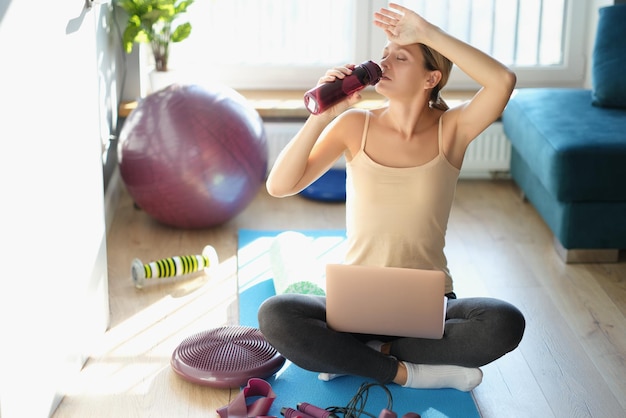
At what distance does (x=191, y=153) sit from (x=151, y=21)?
77 centimetres

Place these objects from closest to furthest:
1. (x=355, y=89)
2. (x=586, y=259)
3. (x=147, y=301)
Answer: (x=355, y=89), (x=147, y=301), (x=586, y=259)

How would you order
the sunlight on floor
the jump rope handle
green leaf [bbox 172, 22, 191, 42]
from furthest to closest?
green leaf [bbox 172, 22, 191, 42] → the jump rope handle → the sunlight on floor

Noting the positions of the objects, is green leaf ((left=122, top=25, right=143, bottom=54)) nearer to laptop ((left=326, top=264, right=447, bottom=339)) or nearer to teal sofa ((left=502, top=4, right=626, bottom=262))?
teal sofa ((left=502, top=4, right=626, bottom=262))

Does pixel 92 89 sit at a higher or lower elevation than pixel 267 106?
higher

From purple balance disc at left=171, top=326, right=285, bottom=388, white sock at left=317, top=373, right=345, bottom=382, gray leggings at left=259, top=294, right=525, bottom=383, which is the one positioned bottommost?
white sock at left=317, top=373, right=345, bottom=382

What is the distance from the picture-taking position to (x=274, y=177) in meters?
2.34

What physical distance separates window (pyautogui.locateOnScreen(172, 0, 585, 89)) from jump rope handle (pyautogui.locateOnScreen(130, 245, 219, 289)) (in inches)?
54.1

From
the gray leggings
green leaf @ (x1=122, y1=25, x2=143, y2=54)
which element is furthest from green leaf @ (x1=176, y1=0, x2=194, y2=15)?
the gray leggings

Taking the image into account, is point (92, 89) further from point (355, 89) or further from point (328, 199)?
point (328, 199)

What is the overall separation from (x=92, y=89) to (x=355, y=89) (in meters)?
0.83

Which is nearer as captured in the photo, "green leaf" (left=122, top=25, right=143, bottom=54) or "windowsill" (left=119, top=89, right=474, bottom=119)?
"green leaf" (left=122, top=25, right=143, bottom=54)

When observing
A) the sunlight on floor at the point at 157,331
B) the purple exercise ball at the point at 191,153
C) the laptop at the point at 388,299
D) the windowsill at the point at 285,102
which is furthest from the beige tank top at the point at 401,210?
the windowsill at the point at 285,102

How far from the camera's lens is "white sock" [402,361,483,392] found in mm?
2357

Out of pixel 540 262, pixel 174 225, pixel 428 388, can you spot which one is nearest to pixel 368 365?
pixel 428 388
